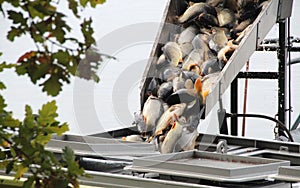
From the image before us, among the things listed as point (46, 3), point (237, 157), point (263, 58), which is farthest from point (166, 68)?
point (263, 58)

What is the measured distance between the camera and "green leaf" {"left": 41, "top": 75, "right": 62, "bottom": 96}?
427mm

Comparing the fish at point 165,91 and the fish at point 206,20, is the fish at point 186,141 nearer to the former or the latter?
the fish at point 165,91

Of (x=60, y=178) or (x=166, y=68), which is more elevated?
(x=166, y=68)

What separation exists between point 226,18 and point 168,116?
27.7 inches

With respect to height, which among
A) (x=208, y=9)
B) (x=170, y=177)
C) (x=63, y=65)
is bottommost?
(x=170, y=177)

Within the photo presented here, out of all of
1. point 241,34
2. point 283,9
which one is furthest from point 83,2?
point 283,9

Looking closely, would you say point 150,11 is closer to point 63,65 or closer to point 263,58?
point 263,58

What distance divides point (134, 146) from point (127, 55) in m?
3.27

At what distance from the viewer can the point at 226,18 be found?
3033mm

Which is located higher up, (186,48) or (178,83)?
(186,48)

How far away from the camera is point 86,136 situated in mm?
2123

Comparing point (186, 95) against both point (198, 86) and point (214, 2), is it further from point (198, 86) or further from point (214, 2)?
point (214, 2)

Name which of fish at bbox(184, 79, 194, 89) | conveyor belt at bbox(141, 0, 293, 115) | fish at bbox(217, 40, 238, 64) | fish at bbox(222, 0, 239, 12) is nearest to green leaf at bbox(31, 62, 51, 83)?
conveyor belt at bbox(141, 0, 293, 115)

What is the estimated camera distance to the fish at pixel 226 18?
3021 mm
